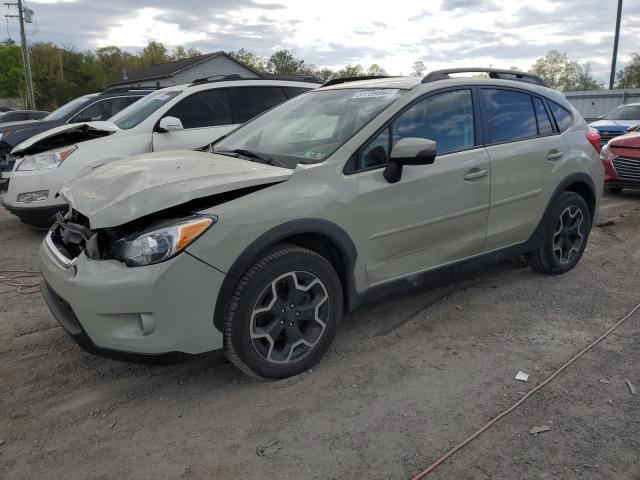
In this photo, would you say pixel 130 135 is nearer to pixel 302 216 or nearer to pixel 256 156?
pixel 256 156

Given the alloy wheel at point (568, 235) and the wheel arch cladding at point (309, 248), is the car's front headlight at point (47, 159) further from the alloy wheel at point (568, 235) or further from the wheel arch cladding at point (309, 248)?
the alloy wheel at point (568, 235)

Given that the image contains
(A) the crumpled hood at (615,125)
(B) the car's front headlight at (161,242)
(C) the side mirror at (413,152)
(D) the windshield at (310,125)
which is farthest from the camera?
(A) the crumpled hood at (615,125)

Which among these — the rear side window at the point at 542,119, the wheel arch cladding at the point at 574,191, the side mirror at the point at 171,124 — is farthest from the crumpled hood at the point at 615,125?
the side mirror at the point at 171,124

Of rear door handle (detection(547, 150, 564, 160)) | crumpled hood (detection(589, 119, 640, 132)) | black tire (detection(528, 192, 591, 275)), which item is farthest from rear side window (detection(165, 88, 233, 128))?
crumpled hood (detection(589, 119, 640, 132))

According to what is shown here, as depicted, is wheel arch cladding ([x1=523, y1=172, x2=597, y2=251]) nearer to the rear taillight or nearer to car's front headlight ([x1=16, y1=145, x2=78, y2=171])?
the rear taillight

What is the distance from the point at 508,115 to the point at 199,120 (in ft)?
13.7

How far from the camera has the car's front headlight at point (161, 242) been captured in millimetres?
2721

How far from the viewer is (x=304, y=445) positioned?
2621mm

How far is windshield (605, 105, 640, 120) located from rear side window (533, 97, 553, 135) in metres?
10.5

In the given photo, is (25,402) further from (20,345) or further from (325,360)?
(325,360)

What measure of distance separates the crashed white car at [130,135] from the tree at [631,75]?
158 feet

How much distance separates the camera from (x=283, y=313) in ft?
10.1

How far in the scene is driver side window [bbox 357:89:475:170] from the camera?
3.52 meters

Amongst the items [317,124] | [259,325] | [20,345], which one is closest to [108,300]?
[259,325]
